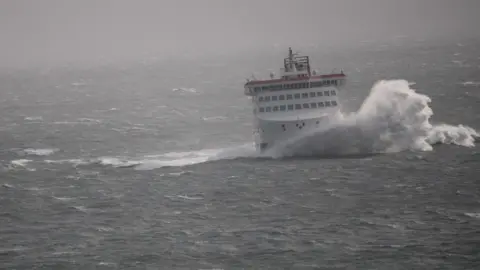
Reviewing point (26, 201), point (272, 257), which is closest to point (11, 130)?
point (26, 201)

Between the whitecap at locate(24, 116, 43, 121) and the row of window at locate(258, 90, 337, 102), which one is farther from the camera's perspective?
the whitecap at locate(24, 116, 43, 121)

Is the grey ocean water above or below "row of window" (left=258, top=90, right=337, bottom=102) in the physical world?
below

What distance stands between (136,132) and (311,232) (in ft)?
199

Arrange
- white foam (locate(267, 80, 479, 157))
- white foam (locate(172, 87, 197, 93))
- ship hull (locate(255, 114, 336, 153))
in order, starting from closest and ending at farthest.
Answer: white foam (locate(267, 80, 479, 157)), ship hull (locate(255, 114, 336, 153)), white foam (locate(172, 87, 197, 93))

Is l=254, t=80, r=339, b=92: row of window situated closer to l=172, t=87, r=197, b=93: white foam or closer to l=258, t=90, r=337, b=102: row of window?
l=258, t=90, r=337, b=102: row of window

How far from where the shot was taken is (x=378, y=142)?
8412cm

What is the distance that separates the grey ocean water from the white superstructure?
7.17ft

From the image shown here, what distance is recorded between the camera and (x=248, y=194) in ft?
229

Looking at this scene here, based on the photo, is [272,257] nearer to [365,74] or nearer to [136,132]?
[136,132]

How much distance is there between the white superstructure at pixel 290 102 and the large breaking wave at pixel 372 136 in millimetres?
1349

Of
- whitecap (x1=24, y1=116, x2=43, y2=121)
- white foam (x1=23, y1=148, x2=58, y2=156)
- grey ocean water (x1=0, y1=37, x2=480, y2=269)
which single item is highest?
whitecap (x1=24, y1=116, x2=43, y2=121)

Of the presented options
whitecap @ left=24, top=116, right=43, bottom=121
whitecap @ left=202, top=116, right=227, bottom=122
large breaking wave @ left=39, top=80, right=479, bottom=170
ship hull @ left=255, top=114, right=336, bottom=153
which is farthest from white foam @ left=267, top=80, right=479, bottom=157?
whitecap @ left=24, top=116, right=43, bottom=121

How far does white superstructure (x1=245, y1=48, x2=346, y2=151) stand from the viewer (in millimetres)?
85125

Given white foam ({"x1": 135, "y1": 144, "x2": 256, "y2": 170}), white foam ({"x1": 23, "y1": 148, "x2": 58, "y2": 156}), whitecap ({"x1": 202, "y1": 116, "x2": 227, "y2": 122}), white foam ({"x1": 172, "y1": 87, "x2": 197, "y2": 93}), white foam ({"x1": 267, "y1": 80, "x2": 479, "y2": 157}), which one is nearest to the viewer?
white foam ({"x1": 267, "y1": 80, "x2": 479, "y2": 157})
